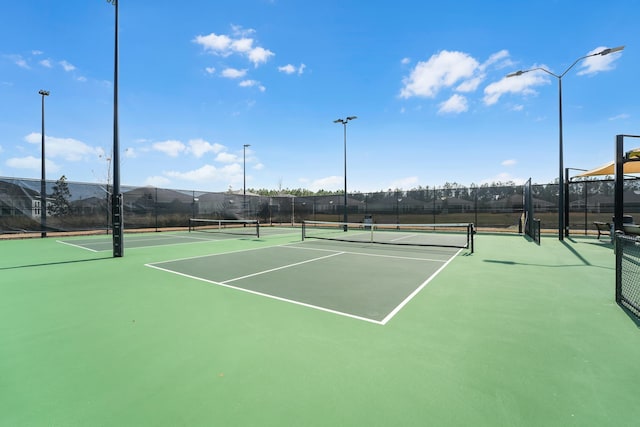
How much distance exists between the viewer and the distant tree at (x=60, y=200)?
618 inches

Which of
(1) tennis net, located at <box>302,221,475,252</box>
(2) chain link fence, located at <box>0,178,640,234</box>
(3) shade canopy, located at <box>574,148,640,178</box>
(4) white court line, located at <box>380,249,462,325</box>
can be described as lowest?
(4) white court line, located at <box>380,249,462,325</box>

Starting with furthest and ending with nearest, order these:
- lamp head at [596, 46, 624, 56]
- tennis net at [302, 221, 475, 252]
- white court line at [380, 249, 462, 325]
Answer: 1. tennis net at [302, 221, 475, 252]
2. lamp head at [596, 46, 624, 56]
3. white court line at [380, 249, 462, 325]

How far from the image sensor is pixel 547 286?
5477 millimetres

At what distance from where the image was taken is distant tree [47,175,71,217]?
1569 centimetres

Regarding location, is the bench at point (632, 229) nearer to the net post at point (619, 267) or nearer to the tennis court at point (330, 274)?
the tennis court at point (330, 274)

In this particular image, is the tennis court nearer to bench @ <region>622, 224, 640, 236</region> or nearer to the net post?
the net post

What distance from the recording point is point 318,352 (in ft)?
9.77

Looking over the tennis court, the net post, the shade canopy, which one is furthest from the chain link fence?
the net post

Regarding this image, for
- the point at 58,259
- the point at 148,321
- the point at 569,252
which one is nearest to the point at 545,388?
the point at 148,321

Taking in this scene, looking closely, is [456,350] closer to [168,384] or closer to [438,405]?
[438,405]

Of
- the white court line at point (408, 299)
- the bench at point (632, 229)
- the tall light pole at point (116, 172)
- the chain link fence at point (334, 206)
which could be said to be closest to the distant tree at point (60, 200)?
the chain link fence at point (334, 206)

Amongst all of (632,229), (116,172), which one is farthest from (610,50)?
(116,172)

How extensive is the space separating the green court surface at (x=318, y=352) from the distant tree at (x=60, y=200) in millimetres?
12589

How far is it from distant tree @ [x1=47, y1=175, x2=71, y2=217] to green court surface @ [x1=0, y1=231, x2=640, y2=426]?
41.3 feet
